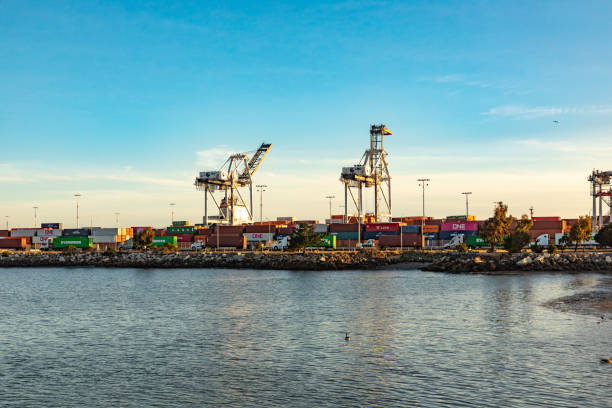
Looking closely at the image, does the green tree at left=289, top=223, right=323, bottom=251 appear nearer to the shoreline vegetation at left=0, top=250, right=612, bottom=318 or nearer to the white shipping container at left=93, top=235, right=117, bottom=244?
the shoreline vegetation at left=0, top=250, right=612, bottom=318

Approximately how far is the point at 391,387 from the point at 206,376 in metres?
7.82

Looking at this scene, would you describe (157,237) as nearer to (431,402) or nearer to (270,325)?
(270,325)

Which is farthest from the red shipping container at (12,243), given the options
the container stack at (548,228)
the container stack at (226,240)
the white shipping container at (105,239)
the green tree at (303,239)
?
the container stack at (548,228)

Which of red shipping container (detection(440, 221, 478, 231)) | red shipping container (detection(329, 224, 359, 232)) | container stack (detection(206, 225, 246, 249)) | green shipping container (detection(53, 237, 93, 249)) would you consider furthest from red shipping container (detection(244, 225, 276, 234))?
green shipping container (detection(53, 237, 93, 249))

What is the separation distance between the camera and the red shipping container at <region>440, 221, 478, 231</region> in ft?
400

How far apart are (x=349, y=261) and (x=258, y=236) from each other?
49.9 metres

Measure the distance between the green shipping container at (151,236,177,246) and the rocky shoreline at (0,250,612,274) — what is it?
19.6m

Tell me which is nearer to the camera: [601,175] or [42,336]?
[42,336]

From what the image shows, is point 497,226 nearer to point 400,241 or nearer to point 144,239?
point 400,241

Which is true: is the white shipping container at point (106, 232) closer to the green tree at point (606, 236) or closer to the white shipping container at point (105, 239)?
the white shipping container at point (105, 239)

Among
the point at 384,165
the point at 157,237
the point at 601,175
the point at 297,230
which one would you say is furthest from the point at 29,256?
the point at 601,175

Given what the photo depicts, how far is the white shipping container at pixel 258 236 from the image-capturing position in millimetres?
133000

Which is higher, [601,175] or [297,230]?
[601,175]

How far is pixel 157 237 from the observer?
136375 mm
